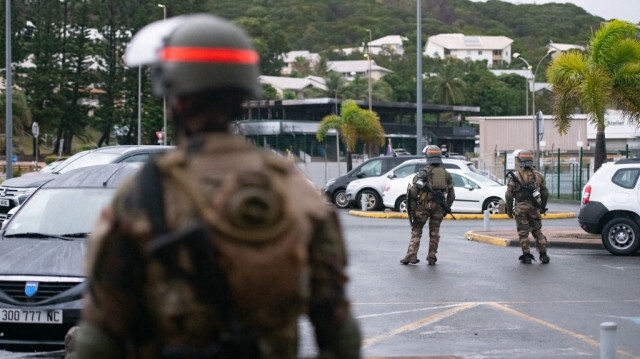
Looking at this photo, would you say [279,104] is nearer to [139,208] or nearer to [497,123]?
[497,123]

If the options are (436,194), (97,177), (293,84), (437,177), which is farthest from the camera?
(293,84)

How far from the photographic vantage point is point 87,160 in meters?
19.7

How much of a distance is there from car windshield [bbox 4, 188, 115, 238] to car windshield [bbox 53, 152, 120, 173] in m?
8.54

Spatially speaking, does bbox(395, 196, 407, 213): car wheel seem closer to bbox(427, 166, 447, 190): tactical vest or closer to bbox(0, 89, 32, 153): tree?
bbox(427, 166, 447, 190): tactical vest

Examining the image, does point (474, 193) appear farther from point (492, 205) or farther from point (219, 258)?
point (219, 258)

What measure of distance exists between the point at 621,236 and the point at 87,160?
9920 millimetres

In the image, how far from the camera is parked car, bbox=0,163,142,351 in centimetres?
809

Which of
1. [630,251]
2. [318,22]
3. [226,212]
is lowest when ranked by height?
[630,251]

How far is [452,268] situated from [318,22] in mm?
186148

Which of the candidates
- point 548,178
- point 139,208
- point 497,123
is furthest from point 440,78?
point 139,208

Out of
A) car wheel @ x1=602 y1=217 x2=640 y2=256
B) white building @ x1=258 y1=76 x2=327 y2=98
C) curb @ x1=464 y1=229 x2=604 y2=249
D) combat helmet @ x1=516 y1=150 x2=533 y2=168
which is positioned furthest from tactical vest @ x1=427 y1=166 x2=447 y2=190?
white building @ x1=258 y1=76 x2=327 y2=98

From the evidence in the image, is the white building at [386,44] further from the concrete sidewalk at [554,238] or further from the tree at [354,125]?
the concrete sidewalk at [554,238]

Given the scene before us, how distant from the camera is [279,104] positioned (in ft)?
245

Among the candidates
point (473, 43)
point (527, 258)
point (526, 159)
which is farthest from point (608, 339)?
point (473, 43)
